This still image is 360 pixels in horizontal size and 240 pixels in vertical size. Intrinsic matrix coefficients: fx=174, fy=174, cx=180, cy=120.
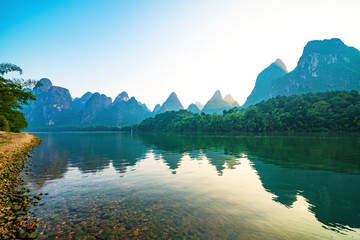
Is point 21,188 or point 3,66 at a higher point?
point 3,66

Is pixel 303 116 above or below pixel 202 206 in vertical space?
above

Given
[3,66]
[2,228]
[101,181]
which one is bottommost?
[101,181]

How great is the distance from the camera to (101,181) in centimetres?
1431

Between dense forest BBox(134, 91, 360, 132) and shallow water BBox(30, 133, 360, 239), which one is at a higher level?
dense forest BBox(134, 91, 360, 132)

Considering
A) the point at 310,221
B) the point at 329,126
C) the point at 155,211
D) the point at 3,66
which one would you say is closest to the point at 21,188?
the point at 155,211

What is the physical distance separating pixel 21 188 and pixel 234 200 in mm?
14007

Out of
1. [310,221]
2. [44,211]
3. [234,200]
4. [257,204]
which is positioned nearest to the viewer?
[310,221]

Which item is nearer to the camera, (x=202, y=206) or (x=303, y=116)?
(x=202, y=206)

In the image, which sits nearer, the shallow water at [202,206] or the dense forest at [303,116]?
the shallow water at [202,206]

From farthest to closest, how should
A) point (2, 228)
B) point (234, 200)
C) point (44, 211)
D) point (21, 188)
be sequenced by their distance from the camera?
point (21, 188), point (234, 200), point (44, 211), point (2, 228)

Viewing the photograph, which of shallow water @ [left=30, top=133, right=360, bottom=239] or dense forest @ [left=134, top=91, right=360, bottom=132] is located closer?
shallow water @ [left=30, top=133, right=360, bottom=239]

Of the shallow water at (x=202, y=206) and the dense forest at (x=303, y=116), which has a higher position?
the dense forest at (x=303, y=116)

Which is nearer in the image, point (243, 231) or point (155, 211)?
point (243, 231)

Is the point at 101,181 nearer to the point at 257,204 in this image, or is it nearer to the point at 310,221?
the point at 257,204
